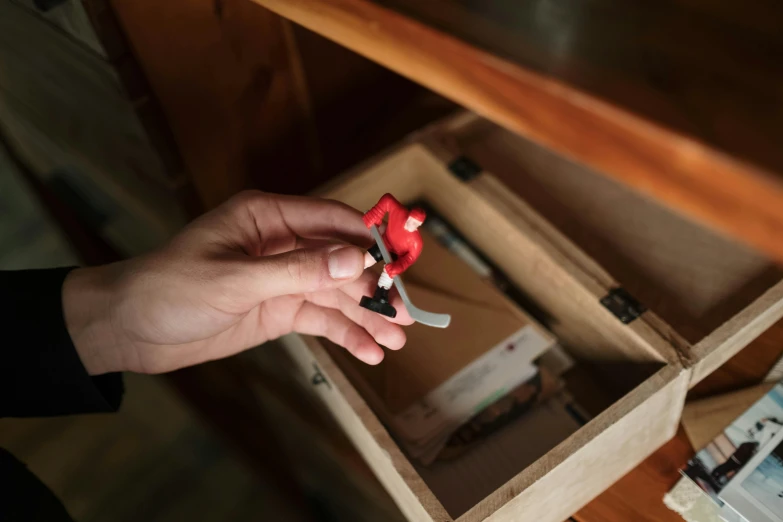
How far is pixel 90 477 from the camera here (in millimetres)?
1187

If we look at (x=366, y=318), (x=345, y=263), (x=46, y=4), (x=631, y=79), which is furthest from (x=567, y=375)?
(x=46, y=4)

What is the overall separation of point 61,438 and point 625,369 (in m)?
1.06

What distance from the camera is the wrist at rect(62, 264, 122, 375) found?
66 centimetres

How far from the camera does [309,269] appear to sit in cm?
54

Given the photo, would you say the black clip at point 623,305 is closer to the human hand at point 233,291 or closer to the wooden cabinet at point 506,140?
the wooden cabinet at point 506,140

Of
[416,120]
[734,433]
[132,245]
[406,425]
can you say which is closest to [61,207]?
[132,245]

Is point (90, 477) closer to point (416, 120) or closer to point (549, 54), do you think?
point (416, 120)

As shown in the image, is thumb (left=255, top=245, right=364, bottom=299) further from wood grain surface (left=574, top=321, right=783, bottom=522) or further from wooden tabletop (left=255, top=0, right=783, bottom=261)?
wood grain surface (left=574, top=321, right=783, bottom=522)

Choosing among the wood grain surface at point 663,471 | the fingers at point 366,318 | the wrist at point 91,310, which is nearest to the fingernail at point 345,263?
the fingers at point 366,318

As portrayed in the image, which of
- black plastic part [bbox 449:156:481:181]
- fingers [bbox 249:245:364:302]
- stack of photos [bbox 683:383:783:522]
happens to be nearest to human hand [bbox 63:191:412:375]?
fingers [bbox 249:245:364:302]

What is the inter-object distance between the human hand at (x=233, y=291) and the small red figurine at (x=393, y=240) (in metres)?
0.03

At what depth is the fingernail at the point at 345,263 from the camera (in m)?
0.53

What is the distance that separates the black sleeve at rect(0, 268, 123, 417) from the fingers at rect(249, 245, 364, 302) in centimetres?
26

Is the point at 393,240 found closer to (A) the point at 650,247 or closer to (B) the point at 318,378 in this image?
(B) the point at 318,378
